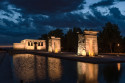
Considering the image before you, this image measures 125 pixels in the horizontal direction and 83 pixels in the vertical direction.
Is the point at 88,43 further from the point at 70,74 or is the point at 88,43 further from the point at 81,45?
the point at 70,74

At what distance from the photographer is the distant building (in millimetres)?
53181

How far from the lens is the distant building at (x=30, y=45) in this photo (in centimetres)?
5318

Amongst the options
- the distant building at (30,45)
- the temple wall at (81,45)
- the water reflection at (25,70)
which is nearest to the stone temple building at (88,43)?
the temple wall at (81,45)

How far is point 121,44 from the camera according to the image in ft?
113

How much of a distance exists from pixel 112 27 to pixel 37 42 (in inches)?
1157

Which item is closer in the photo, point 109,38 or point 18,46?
point 109,38

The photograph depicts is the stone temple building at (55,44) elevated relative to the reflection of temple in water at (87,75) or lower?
elevated

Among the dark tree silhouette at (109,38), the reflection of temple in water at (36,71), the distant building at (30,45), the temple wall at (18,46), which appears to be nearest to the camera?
the reflection of temple in water at (36,71)

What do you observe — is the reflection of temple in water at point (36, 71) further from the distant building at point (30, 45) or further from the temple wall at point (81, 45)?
the distant building at point (30, 45)

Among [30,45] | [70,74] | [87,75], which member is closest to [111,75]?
[87,75]

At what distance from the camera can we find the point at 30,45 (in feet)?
177

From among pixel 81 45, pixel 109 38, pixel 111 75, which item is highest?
pixel 109 38

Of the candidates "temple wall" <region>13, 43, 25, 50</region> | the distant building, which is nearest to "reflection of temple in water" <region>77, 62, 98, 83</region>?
the distant building

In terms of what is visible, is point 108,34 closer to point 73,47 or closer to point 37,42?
point 73,47
